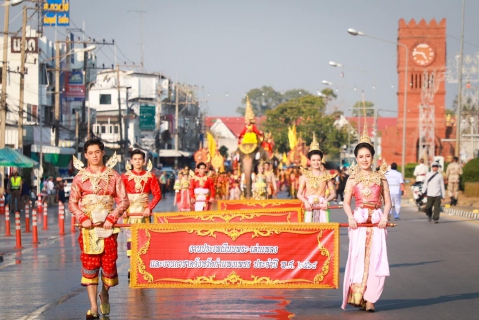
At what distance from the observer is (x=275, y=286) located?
9.85 m

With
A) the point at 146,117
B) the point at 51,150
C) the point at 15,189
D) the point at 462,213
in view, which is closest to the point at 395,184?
the point at 462,213

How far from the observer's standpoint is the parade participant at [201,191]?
20.2 m

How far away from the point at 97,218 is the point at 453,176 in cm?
2660

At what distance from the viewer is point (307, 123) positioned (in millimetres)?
107312

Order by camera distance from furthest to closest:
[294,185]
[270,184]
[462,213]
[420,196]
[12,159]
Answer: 1. [294,185]
2. [12,159]
3. [420,196]
4. [462,213]
5. [270,184]

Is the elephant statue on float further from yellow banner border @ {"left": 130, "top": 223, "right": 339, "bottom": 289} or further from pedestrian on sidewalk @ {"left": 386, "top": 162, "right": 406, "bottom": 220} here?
yellow banner border @ {"left": 130, "top": 223, "right": 339, "bottom": 289}

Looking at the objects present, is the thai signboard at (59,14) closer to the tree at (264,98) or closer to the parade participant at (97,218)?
the parade participant at (97,218)

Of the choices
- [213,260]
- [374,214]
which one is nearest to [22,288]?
[213,260]

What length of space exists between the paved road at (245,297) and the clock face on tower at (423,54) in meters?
81.9

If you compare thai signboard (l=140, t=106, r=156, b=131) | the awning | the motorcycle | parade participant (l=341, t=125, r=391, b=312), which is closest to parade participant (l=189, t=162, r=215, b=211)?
parade participant (l=341, t=125, r=391, b=312)

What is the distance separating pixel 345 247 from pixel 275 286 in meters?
9.07

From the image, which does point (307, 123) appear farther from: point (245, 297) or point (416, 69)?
point (245, 297)

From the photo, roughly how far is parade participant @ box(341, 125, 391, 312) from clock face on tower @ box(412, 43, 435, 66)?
88.8 m

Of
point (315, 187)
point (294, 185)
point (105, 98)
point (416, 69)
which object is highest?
point (416, 69)
